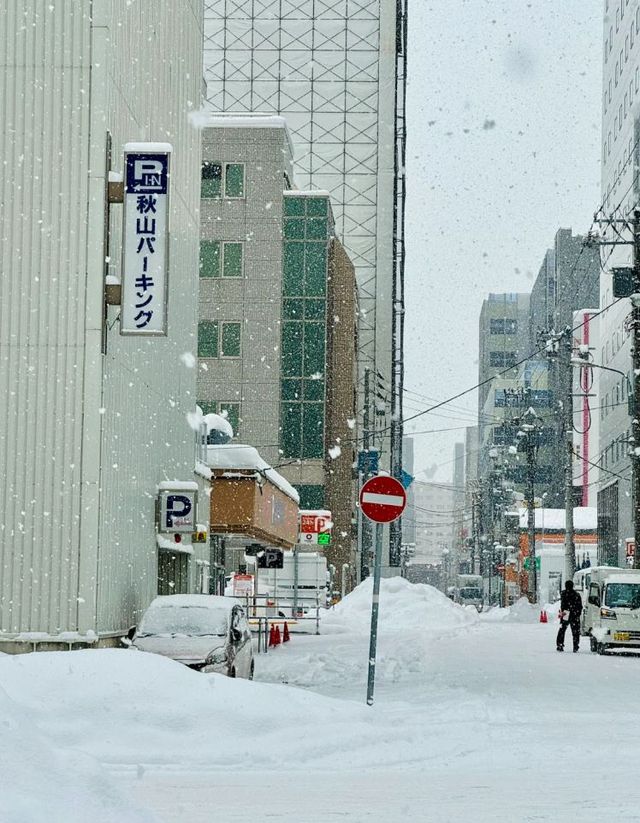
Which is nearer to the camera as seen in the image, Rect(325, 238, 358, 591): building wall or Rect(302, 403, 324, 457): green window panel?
Rect(302, 403, 324, 457): green window panel

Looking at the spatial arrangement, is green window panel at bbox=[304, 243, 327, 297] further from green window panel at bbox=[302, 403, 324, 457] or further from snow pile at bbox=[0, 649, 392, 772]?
snow pile at bbox=[0, 649, 392, 772]

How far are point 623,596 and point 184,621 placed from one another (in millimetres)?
17159

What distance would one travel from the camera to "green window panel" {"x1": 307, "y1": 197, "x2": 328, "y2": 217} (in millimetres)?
74875

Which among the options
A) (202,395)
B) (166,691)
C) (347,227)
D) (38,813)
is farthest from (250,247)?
(38,813)

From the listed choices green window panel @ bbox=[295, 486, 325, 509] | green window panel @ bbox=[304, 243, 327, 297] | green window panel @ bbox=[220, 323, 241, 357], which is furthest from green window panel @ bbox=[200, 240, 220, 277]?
green window panel @ bbox=[295, 486, 325, 509]

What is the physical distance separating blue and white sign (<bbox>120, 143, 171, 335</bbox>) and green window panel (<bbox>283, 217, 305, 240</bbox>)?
2160 inches

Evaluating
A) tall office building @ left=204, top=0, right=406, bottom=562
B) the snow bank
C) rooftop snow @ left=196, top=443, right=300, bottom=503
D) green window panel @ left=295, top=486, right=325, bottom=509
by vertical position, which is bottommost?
the snow bank

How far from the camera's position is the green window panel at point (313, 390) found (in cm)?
7531

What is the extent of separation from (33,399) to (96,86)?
15.2 feet

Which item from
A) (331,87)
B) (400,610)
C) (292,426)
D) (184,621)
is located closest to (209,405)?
(292,426)

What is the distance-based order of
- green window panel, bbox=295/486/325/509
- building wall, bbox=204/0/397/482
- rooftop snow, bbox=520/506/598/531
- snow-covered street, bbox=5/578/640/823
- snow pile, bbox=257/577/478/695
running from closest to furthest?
snow-covered street, bbox=5/578/640/823 < snow pile, bbox=257/577/478/695 < green window panel, bbox=295/486/325/509 < building wall, bbox=204/0/397/482 < rooftop snow, bbox=520/506/598/531

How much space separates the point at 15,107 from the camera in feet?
68.6

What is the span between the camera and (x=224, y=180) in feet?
239

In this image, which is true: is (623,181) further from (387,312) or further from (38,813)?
(38,813)
